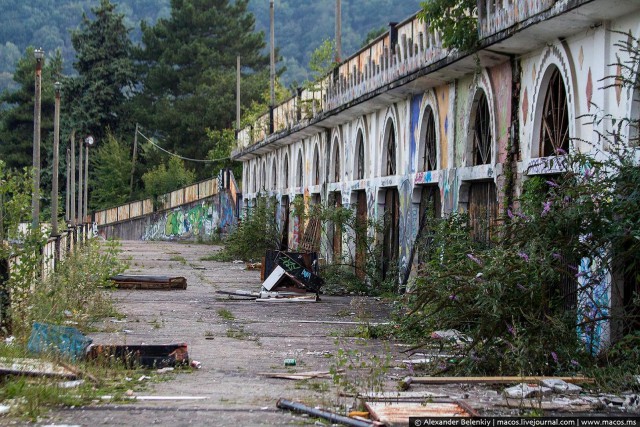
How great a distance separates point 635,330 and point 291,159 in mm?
24974

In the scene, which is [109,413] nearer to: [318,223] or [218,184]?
[318,223]

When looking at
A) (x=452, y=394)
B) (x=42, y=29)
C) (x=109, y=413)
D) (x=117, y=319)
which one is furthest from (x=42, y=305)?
(x=42, y=29)

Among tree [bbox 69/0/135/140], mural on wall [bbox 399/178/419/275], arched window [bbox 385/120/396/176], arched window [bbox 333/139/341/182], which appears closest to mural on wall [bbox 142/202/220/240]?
tree [bbox 69/0/135/140]

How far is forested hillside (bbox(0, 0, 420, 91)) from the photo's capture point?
13875cm

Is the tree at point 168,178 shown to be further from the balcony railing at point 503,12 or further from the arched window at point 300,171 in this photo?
the balcony railing at point 503,12

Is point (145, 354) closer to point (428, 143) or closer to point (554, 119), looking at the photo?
point (554, 119)

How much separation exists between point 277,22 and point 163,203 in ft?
315

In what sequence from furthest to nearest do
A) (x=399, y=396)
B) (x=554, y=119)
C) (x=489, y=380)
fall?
1. (x=554, y=119)
2. (x=489, y=380)
3. (x=399, y=396)

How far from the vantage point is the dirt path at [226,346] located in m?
7.64

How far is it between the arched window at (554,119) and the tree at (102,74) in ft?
186

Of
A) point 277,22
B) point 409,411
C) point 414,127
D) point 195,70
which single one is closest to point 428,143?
point 414,127

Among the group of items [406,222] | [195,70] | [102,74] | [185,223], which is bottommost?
[406,222]

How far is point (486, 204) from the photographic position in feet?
50.2

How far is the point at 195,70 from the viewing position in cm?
7175
